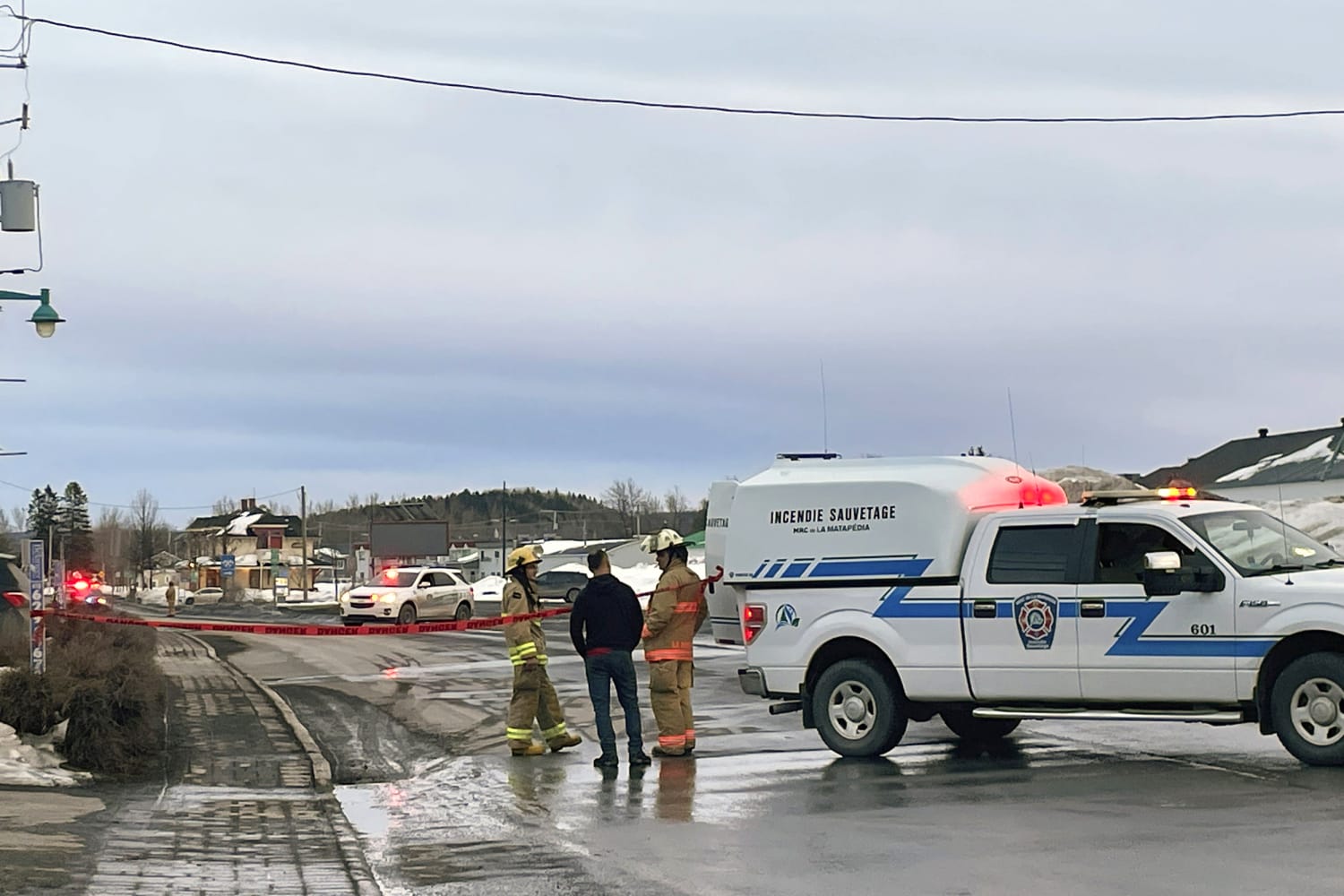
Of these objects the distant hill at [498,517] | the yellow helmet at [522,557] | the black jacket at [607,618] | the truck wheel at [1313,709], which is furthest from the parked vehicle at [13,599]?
the distant hill at [498,517]

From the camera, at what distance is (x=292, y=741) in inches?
647

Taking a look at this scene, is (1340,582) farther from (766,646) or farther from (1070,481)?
(1070,481)

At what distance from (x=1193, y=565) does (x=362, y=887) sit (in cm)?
703

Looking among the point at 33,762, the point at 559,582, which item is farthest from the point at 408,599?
the point at 33,762

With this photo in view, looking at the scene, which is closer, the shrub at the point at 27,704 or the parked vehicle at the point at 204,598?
the shrub at the point at 27,704

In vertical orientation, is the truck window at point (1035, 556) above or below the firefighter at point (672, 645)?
above

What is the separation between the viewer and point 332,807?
11773mm

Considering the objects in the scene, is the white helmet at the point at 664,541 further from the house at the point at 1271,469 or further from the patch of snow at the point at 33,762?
the house at the point at 1271,469

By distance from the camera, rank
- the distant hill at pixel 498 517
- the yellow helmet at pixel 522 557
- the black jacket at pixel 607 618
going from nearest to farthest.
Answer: the black jacket at pixel 607 618
the yellow helmet at pixel 522 557
the distant hill at pixel 498 517

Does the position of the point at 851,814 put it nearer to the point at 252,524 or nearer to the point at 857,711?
the point at 857,711

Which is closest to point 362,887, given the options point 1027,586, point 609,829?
point 609,829

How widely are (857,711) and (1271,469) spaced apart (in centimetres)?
6451

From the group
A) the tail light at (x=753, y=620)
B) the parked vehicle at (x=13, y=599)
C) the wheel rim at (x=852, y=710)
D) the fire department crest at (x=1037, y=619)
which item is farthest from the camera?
the parked vehicle at (x=13, y=599)

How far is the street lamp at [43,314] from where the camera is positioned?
21031mm
